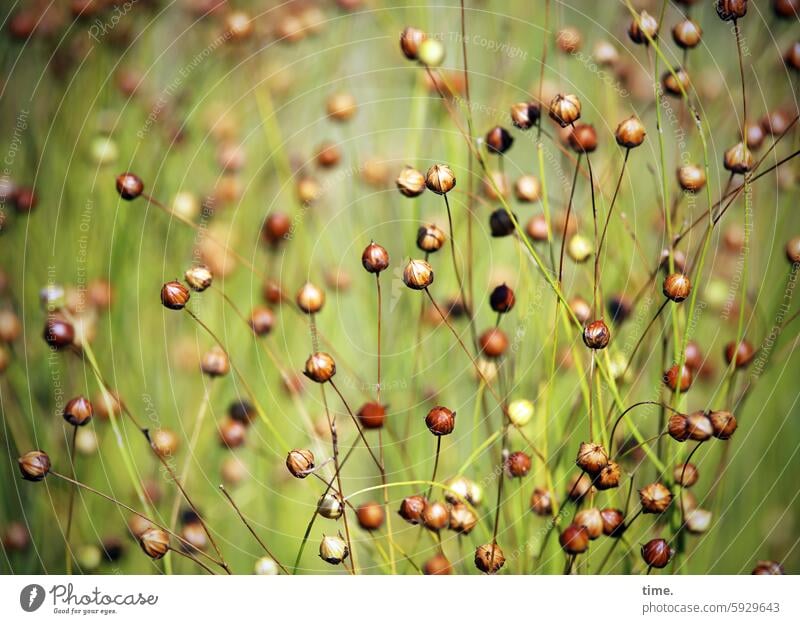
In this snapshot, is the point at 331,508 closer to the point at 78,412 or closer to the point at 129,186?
the point at 78,412

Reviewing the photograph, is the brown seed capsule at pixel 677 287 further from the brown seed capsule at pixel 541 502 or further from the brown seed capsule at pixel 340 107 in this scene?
the brown seed capsule at pixel 340 107

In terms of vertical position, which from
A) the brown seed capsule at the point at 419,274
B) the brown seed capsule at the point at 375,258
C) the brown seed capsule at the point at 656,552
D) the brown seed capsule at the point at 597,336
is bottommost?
the brown seed capsule at the point at 656,552

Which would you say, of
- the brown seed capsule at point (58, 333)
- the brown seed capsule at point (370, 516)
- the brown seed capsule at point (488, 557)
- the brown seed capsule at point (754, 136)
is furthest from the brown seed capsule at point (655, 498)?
the brown seed capsule at point (58, 333)

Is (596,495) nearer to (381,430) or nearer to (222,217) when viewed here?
(381,430)

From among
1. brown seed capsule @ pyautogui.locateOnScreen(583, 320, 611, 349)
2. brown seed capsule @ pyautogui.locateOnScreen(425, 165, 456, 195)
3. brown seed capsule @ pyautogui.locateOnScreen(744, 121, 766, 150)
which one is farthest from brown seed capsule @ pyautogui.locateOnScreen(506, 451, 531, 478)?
brown seed capsule @ pyautogui.locateOnScreen(744, 121, 766, 150)

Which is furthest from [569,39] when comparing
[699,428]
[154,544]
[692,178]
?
[154,544]
